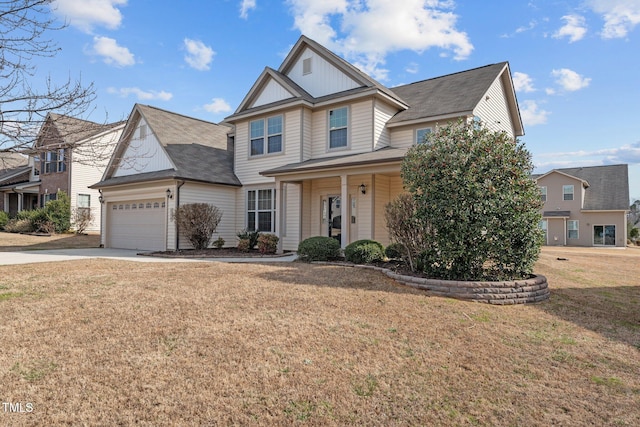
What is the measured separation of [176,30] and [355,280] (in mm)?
9505

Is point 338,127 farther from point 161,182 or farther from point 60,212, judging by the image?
point 60,212

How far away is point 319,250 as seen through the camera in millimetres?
10633

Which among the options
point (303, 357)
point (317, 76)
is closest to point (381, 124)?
point (317, 76)

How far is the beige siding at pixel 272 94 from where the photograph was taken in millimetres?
15459

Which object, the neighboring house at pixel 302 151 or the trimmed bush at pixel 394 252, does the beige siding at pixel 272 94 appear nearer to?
the neighboring house at pixel 302 151

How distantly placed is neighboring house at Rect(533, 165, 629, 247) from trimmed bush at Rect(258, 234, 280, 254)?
23.6 m

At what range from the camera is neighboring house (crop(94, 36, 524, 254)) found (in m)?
13.5

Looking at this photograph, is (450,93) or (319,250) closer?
(319,250)

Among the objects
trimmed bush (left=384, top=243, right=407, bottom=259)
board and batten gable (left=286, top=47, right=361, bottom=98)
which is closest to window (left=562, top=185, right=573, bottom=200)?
board and batten gable (left=286, top=47, right=361, bottom=98)

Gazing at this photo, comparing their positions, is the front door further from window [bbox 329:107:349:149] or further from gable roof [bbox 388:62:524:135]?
gable roof [bbox 388:62:524:135]

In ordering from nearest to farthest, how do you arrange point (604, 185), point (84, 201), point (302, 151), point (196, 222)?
point (196, 222) < point (302, 151) < point (84, 201) < point (604, 185)

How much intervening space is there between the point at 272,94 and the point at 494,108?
9034 mm

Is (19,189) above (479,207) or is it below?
above

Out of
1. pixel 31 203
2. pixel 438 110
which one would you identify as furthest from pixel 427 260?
pixel 31 203
